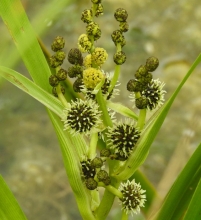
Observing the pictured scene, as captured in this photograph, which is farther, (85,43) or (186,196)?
(186,196)

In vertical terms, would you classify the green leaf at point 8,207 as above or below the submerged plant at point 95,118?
below

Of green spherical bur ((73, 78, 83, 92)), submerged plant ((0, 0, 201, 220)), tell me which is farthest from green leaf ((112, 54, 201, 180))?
green spherical bur ((73, 78, 83, 92))

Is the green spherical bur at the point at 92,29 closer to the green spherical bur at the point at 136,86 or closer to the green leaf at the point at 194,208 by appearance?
the green spherical bur at the point at 136,86

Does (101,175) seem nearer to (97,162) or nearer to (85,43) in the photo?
(97,162)

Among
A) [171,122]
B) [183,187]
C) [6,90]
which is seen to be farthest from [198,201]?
[6,90]

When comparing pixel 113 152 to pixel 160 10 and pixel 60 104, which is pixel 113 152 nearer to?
pixel 60 104

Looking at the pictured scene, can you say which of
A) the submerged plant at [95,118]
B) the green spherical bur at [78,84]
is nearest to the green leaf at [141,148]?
the submerged plant at [95,118]

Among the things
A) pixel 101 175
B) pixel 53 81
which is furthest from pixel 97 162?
pixel 53 81
